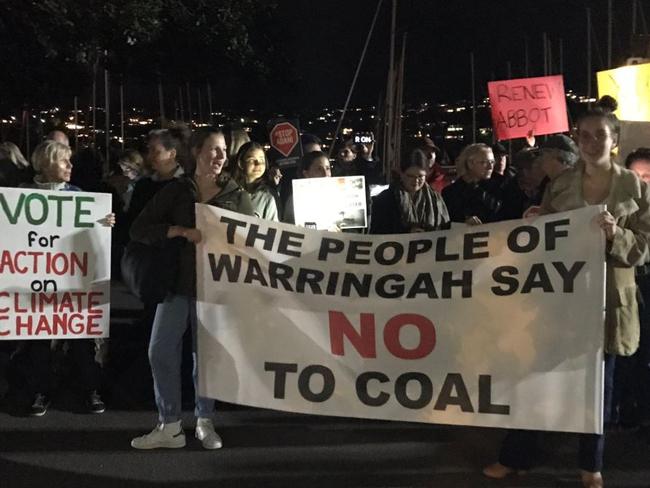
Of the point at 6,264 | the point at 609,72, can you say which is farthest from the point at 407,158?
the point at 609,72

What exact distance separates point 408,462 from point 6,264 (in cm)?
271

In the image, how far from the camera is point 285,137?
38.8ft

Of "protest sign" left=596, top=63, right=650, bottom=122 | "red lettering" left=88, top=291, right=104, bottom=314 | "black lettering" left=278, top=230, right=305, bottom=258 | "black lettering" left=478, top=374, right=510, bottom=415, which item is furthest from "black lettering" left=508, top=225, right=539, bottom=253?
"protest sign" left=596, top=63, right=650, bottom=122

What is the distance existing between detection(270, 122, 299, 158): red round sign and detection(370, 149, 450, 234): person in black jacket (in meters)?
5.67

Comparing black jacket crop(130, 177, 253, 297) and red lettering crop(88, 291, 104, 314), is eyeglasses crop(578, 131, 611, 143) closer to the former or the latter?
black jacket crop(130, 177, 253, 297)

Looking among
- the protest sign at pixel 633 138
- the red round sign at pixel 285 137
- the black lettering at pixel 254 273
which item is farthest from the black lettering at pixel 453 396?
the red round sign at pixel 285 137

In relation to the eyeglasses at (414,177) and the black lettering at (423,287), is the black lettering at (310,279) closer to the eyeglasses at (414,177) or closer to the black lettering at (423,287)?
the black lettering at (423,287)

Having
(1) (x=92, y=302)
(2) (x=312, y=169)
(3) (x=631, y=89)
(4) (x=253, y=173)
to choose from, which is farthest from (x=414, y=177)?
(3) (x=631, y=89)

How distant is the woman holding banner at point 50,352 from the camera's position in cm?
589

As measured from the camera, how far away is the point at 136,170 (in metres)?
9.59

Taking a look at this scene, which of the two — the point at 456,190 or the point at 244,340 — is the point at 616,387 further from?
the point at 244,340

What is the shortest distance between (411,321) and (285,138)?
7522 mm

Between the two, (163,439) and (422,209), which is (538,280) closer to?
(422,209)

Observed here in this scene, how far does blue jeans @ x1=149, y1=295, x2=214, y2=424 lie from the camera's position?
5125 mm
